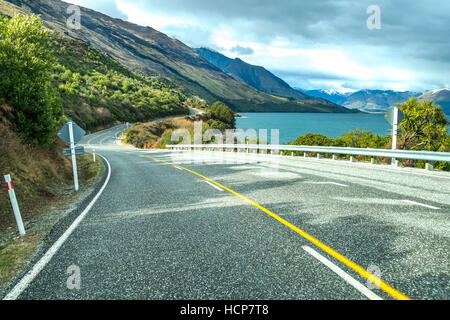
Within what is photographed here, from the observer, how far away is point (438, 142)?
28578 mm

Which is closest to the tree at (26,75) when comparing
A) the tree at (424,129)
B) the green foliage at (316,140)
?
the tree at (424,129)

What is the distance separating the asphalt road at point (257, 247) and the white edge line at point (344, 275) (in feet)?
0.04

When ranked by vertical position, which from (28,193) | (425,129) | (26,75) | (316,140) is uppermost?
(26,75)

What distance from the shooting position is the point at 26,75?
12773 mm

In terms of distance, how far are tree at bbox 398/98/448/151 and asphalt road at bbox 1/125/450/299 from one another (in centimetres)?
2478

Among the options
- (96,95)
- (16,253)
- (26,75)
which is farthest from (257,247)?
(96,95)

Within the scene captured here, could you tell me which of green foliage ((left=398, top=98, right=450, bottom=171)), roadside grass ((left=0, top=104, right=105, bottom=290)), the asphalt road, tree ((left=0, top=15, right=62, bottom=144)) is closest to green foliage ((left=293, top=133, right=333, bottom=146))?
green foliage ((left=398, top=98, right=450, bottom=171))

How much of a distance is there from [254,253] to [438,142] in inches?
1287

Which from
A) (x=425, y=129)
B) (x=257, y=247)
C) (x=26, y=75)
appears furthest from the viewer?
(x=425, y=129)

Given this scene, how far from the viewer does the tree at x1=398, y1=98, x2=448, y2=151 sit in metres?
28.6

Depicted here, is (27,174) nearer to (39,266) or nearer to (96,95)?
(39,266)

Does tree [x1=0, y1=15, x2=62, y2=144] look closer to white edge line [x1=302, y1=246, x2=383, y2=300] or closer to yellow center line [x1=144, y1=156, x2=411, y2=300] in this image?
yellow center line [x1=144, y1=156, x2=411, y2=300]

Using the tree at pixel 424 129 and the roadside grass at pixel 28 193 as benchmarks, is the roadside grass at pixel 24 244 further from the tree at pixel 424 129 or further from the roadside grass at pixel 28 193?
the tree at pixel 424 129

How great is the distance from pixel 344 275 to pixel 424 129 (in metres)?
32.2
